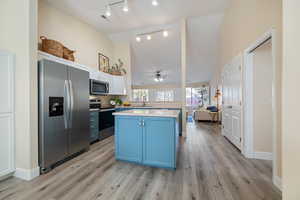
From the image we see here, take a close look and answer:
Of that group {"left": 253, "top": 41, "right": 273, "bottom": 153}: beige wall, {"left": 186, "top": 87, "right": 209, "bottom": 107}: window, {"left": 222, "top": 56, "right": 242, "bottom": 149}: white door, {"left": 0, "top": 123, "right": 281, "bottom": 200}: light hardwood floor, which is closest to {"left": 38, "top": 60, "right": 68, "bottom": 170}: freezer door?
{"left": 0, "top": 123, "right": 281, "bottom": 200}: light hardwood floor

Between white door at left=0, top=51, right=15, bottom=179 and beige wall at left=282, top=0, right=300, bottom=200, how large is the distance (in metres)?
3.20

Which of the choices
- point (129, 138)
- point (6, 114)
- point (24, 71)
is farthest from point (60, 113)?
point (129, 138)

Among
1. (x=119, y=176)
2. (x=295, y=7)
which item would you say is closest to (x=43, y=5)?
(x=119, y=176)

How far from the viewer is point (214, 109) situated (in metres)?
6.62

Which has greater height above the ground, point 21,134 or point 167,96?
point 167,96

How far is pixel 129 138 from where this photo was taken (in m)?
2.40

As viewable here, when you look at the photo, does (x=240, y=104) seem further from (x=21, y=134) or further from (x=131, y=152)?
(x=21, y=134)

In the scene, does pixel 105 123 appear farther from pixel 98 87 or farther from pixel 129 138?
pixel 129 138

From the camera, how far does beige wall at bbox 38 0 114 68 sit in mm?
2914

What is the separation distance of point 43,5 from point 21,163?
129 inches

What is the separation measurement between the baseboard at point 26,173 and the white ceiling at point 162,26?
356 cm

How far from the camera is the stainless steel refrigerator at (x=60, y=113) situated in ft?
6.75

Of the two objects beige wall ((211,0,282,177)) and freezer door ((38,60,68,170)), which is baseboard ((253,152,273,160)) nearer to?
beige wall ((211,0,282,177))

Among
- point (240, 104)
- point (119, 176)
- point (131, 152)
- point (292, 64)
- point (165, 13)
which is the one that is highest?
point (165, 13)
